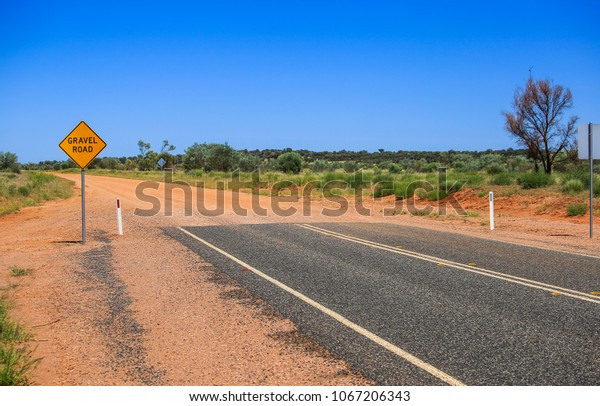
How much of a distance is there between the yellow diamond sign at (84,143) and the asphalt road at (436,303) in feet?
11.3

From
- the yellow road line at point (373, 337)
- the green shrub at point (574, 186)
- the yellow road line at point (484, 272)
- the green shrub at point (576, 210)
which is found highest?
the green shrub at point (574, 186)

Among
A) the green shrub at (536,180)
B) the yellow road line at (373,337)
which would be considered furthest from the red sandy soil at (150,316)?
the green shrub at (536,180)

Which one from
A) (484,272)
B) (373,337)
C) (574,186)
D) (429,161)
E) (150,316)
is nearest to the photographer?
(373,337)

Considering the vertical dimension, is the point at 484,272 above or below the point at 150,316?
above

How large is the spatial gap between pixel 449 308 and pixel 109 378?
4.16m

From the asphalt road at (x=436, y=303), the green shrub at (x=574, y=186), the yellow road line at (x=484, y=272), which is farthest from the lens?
the green shrub at (x=574, y=186)

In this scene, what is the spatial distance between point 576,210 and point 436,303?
14.5m

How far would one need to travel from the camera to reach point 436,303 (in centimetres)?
736

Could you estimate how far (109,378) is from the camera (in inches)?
198

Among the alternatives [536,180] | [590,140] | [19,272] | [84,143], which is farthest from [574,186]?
[19,272]

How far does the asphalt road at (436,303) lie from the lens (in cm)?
511

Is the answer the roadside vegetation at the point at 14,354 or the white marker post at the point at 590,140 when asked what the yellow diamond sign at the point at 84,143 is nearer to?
the roadside vegetation at the point at 14,354

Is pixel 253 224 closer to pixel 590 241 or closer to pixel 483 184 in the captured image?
pixel 590 241

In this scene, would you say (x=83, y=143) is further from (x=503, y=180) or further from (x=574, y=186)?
(x=503, y=180)
